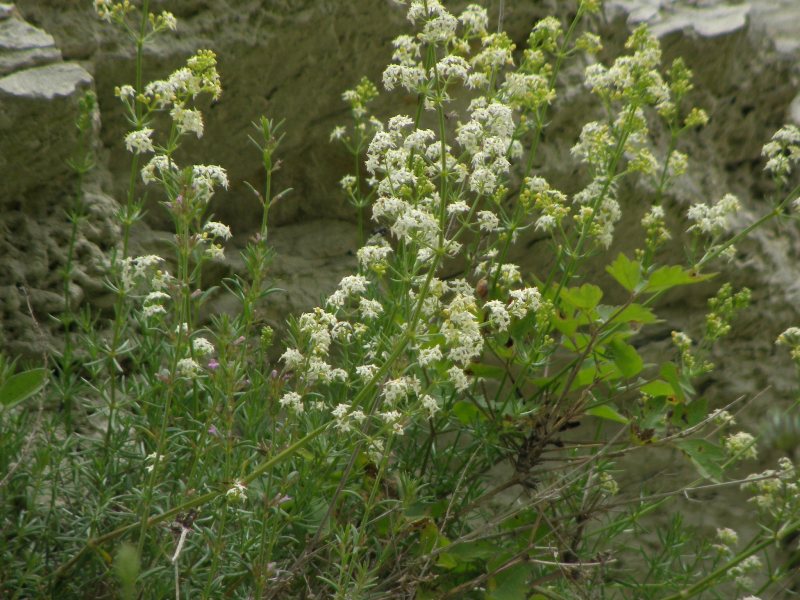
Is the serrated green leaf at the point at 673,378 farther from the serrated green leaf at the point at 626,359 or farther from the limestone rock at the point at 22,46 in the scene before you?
the limestone rock at the point at 22,46

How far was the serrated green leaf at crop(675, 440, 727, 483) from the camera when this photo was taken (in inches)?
91.4

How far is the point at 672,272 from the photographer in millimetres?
2275

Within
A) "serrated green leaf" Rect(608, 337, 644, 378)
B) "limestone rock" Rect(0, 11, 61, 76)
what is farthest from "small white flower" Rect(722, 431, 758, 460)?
"limestone rock" Rect(0, 11, 61, 76)

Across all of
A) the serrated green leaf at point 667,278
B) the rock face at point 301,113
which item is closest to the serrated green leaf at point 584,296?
the serrated green leaf at point 667,278

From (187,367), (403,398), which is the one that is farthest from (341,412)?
(187,367)

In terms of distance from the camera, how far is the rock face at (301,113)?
107 inches

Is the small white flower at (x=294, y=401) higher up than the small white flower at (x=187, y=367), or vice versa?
the small white flower at (x=187, y=367)

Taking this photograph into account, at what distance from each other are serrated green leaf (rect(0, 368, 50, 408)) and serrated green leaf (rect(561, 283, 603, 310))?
127cm

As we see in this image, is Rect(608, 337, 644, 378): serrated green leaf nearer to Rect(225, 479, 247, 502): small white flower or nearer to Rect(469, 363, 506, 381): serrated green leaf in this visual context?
Rect(469, 363, 506, 381): serrated green leaf

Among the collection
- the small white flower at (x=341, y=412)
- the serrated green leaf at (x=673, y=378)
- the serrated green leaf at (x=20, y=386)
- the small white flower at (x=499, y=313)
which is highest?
the small white flower at (x=499, y=313)

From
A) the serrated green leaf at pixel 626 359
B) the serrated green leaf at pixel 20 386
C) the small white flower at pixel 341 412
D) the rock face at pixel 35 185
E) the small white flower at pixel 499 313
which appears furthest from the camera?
the rock face at pixel 35 185

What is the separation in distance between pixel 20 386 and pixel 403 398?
2.94 feet

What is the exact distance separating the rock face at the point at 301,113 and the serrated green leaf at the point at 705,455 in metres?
1.26

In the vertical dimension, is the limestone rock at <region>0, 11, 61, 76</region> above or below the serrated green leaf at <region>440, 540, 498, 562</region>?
above
